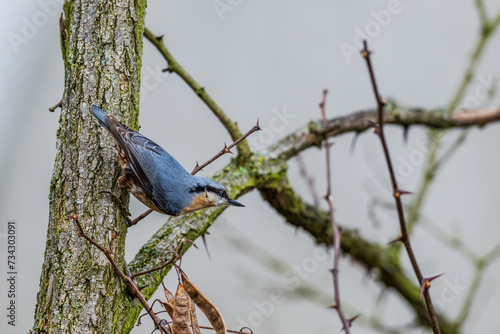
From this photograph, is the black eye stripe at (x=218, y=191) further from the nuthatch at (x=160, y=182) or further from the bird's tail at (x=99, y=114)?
the bird's tail at (x=99, y=114)

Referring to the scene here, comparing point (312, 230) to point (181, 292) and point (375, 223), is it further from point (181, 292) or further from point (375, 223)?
point (181, 292)

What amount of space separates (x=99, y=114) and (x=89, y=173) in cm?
20

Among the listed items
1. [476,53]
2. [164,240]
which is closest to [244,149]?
[164,240]

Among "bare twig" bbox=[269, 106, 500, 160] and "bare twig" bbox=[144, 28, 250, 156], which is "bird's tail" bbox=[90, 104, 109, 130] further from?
"bare twig" bbox=[269, 106, 500, 160]

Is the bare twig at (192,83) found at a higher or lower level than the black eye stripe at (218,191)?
higher

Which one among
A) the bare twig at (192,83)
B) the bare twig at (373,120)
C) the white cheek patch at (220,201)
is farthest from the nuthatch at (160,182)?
the bare twig at (373,120)

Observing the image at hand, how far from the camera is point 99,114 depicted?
1.58 metres

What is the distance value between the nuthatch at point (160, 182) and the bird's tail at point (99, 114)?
86mm

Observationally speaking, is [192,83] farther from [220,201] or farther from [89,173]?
[89,173]

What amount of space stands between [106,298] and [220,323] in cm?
35

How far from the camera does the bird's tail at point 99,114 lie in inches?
61.9

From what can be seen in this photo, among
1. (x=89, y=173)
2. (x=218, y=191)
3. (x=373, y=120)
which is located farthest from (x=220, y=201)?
(x=373, y=120)

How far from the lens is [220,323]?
1455mm

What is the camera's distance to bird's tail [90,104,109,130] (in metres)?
1.57
